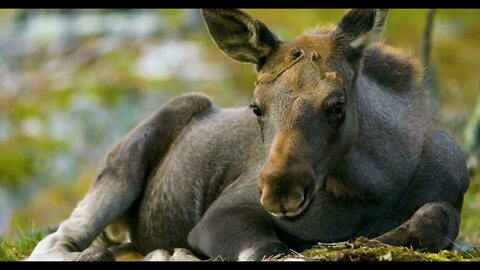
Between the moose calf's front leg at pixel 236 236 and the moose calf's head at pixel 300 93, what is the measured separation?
3.63ft

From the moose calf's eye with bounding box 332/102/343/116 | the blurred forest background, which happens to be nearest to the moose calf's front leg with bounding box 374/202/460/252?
the moose calf's eye with bounding box 332/102/343/116

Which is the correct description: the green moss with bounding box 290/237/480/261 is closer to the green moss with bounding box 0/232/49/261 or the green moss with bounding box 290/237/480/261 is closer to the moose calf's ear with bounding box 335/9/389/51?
the moose calf's ear with bounding box 335/9/389/51

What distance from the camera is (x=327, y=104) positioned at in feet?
29.9

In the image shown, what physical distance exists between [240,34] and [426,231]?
111 inches

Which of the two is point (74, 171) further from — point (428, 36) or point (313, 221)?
point (313, 221)

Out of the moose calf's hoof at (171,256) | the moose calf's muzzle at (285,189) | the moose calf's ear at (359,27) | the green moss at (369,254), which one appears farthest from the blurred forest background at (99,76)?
the moose calf's muzzle at (285,189)

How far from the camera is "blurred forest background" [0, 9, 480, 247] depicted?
1050 inches

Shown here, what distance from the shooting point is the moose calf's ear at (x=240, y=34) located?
10008 millimetres

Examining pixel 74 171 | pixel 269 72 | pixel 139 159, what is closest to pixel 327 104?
pixel 269 72

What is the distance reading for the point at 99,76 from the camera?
29.6m

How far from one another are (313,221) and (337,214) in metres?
0.29

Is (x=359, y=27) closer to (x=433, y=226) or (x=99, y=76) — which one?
(x=433, y=226)

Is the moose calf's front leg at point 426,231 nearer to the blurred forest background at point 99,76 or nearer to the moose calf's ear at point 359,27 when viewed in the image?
the moose calf's ear at point 359,27

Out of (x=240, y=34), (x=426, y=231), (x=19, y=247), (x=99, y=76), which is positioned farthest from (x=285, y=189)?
(x=99, y=76)
